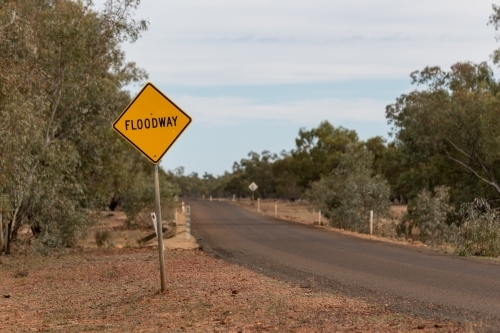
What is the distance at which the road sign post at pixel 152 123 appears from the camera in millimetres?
11234

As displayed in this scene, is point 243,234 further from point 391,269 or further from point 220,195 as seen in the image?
point 220,195

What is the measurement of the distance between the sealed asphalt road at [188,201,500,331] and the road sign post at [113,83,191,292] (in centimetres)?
377

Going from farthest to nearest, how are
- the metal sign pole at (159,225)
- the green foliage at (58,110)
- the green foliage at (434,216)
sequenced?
the green foliage at (434,216) → the green foliage at (58,110) → the metal sign pole at (159,225)

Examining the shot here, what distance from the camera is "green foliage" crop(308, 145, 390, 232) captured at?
38.7 meters

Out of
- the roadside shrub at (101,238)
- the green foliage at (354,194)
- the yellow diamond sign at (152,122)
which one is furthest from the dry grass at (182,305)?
the green foliage at (354,194)

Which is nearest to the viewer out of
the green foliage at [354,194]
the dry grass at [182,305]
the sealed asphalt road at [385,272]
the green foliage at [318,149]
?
the dry grass at [182,305]

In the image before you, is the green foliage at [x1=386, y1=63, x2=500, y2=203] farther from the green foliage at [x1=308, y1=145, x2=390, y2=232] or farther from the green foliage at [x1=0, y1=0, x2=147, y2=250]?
the green foliage at [x1=0, y1=0, x2=147, y2=250]

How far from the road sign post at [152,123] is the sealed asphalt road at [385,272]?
377 centimetres

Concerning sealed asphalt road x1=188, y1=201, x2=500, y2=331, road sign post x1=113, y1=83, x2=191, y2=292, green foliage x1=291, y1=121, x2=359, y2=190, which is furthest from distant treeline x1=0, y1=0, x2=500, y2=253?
green foliage x1=291, y1=121, x2=359, y2=190

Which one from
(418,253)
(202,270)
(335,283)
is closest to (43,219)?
(202,270)

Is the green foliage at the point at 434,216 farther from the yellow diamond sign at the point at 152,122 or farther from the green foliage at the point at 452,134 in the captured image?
the yellow diamond sign at the point at 152,122

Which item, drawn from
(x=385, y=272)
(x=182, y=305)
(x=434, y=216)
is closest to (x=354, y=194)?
(x=434, y=216)

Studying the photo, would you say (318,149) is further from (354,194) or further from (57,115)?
(57,115)

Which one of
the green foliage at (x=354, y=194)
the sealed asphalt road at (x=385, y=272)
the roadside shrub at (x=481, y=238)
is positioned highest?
the green foliage at (x=354, y=194)
